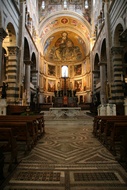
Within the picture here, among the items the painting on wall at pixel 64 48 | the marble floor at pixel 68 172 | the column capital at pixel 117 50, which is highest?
the painting on wall at pixel 64 48

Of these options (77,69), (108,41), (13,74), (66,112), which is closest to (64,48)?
(77,69)

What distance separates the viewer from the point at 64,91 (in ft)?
70.3

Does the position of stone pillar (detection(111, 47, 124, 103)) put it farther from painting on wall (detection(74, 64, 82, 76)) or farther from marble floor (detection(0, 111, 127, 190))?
painting on wall (detection(74, 64, 82, 76))

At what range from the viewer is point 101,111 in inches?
487

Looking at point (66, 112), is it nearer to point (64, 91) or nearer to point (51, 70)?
point (64, 91)

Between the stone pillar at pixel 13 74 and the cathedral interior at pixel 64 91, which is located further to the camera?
the stone pillar at pixel 13 74

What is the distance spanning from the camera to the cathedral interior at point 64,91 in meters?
2.57

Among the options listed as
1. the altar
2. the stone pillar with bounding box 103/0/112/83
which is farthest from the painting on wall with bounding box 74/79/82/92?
the stone pillar with bounding box 103/0/112/83

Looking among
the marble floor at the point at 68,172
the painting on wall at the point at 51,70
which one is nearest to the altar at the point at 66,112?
the marble floor at the point at 68,172

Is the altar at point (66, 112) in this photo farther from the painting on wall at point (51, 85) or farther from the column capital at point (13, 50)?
the painting on wall at point (51, 85)

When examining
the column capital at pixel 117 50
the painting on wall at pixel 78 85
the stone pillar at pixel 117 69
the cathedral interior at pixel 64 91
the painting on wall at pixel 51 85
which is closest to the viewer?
the cathedral interior at pixel 64 91

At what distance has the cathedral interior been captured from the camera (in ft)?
8.43

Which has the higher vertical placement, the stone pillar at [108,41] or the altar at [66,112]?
the stone pillar at [108,41]

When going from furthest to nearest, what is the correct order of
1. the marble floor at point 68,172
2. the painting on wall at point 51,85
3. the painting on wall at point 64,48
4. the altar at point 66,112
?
1. the painting on wall at point 51,85
2. the painting on wall at point 64,48
3. the altar at point 66,112
4. the marble floor at point 68,172
